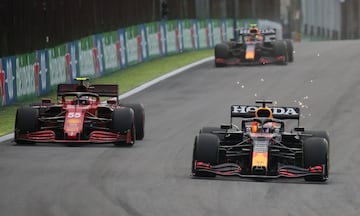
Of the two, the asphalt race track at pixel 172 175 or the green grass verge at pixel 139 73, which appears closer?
the asphalt race track at pixel 172 175

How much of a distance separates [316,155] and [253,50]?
27.6m

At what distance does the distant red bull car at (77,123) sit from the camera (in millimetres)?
24656

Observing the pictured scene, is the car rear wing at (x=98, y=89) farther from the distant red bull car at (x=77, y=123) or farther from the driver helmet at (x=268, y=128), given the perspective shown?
the driver helmet at (x=268, y=128)

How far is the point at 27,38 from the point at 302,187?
19.3 metres

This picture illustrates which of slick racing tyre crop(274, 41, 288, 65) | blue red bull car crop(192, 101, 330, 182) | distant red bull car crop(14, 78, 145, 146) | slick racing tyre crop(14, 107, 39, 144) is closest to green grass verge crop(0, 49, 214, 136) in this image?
slick racing tyre crop(274, 41, 288, 65)

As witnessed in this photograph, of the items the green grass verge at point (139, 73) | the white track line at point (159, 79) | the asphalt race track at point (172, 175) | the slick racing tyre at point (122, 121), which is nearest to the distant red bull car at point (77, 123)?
the slick racing tyre at point (122, 121)

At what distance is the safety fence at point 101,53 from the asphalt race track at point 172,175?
3.41m

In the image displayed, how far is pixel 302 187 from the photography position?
64.1ft

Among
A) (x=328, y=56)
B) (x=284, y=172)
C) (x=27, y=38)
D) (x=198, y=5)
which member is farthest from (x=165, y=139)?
(x=198, y=5)

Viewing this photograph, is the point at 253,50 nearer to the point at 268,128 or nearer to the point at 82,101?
the point at 82,101

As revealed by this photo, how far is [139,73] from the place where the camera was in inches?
1810

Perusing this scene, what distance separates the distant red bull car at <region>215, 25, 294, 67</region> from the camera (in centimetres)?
4731

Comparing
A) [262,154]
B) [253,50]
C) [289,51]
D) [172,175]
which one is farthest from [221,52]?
[262,154]

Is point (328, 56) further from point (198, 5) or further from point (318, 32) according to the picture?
point (318, 32)
